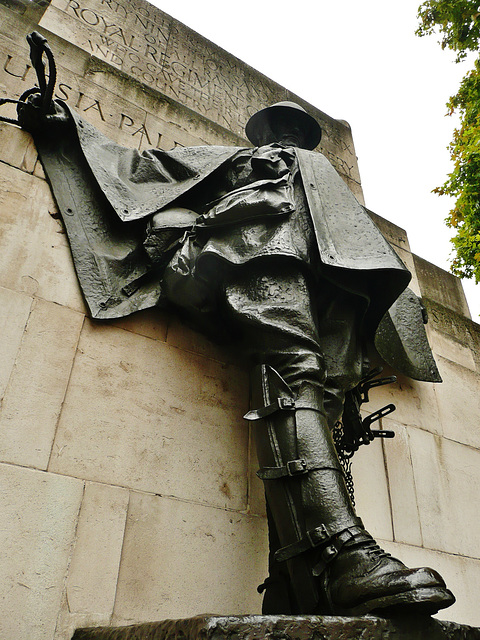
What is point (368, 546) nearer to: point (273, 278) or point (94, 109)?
point (273, 278)

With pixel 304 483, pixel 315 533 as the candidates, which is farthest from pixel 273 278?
pixel 315 533

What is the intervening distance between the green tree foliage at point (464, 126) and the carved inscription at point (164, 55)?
255 inches

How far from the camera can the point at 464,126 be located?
10.7 meters

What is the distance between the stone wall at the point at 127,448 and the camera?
223 centimetres

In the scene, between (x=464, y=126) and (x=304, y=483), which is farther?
(x=464, y=126)

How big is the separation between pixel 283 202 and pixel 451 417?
256 centimetres

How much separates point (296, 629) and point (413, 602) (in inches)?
15.3

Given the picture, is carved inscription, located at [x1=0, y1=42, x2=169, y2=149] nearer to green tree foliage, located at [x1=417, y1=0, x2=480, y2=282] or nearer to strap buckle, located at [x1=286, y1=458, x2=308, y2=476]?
strap buckle, located at [x1=286, y1=458, x2=308, y2=476]

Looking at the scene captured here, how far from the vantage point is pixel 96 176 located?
308cm

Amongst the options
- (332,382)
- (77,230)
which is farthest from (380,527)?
(77,230)

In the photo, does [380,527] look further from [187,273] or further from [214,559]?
[187,273]

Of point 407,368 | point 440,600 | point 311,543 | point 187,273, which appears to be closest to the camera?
point 440,600

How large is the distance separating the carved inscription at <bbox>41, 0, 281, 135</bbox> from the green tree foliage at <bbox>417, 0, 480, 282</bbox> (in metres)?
6.48

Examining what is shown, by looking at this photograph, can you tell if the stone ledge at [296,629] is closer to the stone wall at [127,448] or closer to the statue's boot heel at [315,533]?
the statue's boot heel at [315,533]
